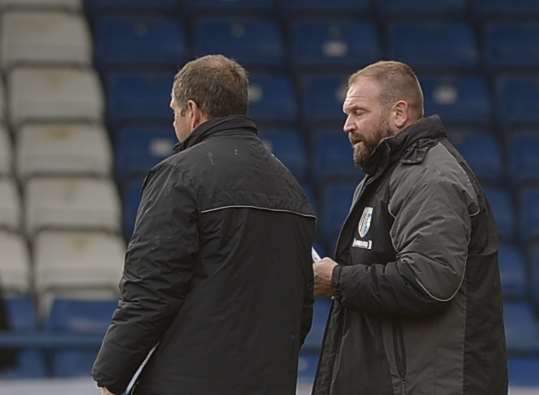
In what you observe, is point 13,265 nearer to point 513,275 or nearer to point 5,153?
point 5,153

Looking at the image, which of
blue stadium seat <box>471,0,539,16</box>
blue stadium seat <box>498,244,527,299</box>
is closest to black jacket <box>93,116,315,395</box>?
blue stadium seat <box>498,244,527,299</box>

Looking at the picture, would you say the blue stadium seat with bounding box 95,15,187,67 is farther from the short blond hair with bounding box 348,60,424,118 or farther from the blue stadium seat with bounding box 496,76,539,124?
the short blond hair with bounding box 348,60,424,118

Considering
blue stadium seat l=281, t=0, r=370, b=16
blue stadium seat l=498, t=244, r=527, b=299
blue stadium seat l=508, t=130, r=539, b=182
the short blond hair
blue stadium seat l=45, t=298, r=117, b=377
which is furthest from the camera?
blue stadium seat l=281, t=0, r=370, b=16

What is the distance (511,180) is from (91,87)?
2.48 m

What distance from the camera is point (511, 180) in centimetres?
825

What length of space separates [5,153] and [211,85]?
4.41 meters

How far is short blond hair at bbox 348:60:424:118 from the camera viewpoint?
368 centimetres

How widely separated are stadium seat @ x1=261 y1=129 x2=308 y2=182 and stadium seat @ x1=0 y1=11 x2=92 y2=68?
4.15ft

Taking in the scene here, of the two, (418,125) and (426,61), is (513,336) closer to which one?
(426,61)

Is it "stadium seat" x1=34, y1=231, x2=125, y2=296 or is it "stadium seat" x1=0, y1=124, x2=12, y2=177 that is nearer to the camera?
"stadium seat" x1=34, y1=231, x2=125, y2=296

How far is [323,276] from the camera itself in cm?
371

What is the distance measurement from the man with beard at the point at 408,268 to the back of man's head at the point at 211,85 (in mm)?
321

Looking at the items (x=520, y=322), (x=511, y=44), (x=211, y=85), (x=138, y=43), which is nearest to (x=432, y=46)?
(x=511, y=44)

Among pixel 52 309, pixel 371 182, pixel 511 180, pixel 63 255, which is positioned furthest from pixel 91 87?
pixel 371 182
